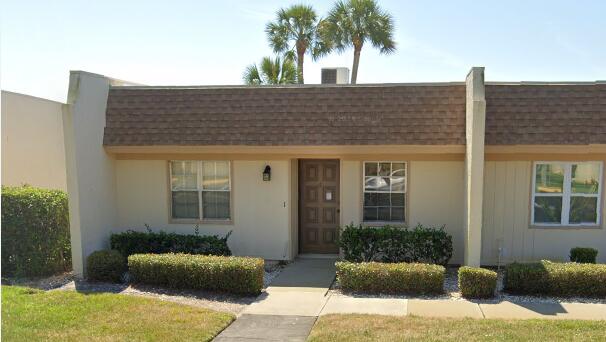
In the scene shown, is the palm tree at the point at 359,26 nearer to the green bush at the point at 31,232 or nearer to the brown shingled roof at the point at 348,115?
the brown shingled roof at the point at 348,115

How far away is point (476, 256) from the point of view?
9.17 m

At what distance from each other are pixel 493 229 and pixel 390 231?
2.24 m

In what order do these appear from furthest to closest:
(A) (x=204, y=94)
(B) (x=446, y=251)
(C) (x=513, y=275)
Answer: (A) (x=204, y=94)
(B) (x=446, y=251)
(C) (x=513, y=275)

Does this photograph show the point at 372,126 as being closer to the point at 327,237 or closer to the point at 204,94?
the point at 327,237

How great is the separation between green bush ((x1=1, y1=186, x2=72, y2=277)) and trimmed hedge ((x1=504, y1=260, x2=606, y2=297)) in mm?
8625

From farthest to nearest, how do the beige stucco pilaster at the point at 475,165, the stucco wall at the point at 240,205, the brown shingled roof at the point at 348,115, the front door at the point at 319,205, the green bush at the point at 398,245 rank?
the front door at the point at 319,205 < the stucco wall at the point at 240,205 < the green bush at the point at 398,245 < the brown shingled roof at the point at 348,115 < the beige stucco pilaster at the point at 475,165

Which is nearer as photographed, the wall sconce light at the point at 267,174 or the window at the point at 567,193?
the window at the point at 567,193

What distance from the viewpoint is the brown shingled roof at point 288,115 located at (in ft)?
33.4

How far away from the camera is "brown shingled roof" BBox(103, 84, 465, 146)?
1019cm

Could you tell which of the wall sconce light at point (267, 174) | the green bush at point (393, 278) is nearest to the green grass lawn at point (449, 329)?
the green bush at point (393, 278)

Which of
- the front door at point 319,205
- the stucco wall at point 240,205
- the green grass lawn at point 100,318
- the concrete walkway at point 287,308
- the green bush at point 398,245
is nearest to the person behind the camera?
the green grass lawn at point 100,318

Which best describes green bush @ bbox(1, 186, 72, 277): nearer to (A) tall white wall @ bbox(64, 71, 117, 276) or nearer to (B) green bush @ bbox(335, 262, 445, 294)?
(A) tall white wall @ bbox(64, 71, 117, 276)

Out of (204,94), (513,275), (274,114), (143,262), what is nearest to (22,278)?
(143,262)

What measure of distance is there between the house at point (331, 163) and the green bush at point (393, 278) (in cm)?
112
